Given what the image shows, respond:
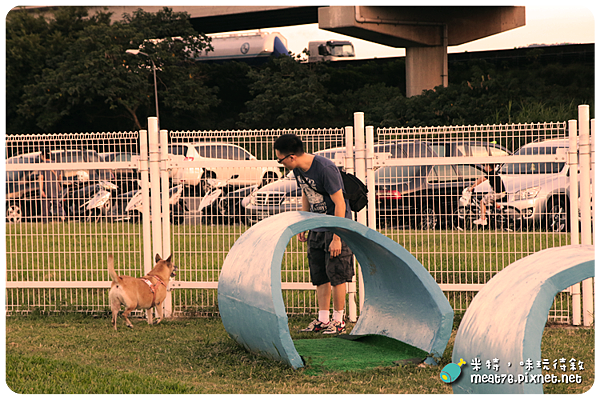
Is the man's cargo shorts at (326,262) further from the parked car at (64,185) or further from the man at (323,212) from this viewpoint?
the parked car at (64,185)

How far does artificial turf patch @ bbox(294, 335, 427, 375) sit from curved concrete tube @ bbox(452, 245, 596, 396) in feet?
3.82

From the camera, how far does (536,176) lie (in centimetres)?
666

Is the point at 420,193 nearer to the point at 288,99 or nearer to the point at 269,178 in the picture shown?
the point at 269,178

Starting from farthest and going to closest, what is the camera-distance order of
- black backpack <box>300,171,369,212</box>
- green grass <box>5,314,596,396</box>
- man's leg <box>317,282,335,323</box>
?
man's leg <box>317,282,335,323</box> < black backpack <box>300,171,369,212</box> < green grass <box>5,314,596,396</box>

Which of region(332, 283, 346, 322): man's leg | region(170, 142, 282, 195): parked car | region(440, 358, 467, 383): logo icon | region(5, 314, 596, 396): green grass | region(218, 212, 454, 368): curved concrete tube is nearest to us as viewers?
region(440, 358, 467, 383): logo icon

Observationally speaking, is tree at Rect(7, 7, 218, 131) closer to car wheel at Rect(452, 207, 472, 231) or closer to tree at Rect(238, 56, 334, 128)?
tree at Rect(238, 56, 334, 128)

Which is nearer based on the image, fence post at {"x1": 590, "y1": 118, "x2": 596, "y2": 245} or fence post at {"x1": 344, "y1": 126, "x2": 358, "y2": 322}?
fence post at {"x1": 590, "y1": 118, "x2": 596, "y2": 245}

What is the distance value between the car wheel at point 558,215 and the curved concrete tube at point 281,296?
203cm

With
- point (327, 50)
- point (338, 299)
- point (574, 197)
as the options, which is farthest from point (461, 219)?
point (327, 50)

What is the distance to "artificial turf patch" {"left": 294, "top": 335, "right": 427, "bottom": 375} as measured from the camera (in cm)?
507

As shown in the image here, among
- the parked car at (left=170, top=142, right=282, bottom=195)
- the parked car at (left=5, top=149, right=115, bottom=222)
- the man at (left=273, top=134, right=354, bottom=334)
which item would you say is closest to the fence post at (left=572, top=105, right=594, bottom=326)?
the man at (left=273, top=134, right=354, bottom=334)

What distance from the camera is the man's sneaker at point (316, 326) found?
6375mm

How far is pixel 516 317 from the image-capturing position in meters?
3.69

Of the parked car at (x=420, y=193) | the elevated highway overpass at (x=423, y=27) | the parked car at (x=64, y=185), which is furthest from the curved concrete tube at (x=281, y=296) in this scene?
the elevated highway overpass at (x=423, y=27)
